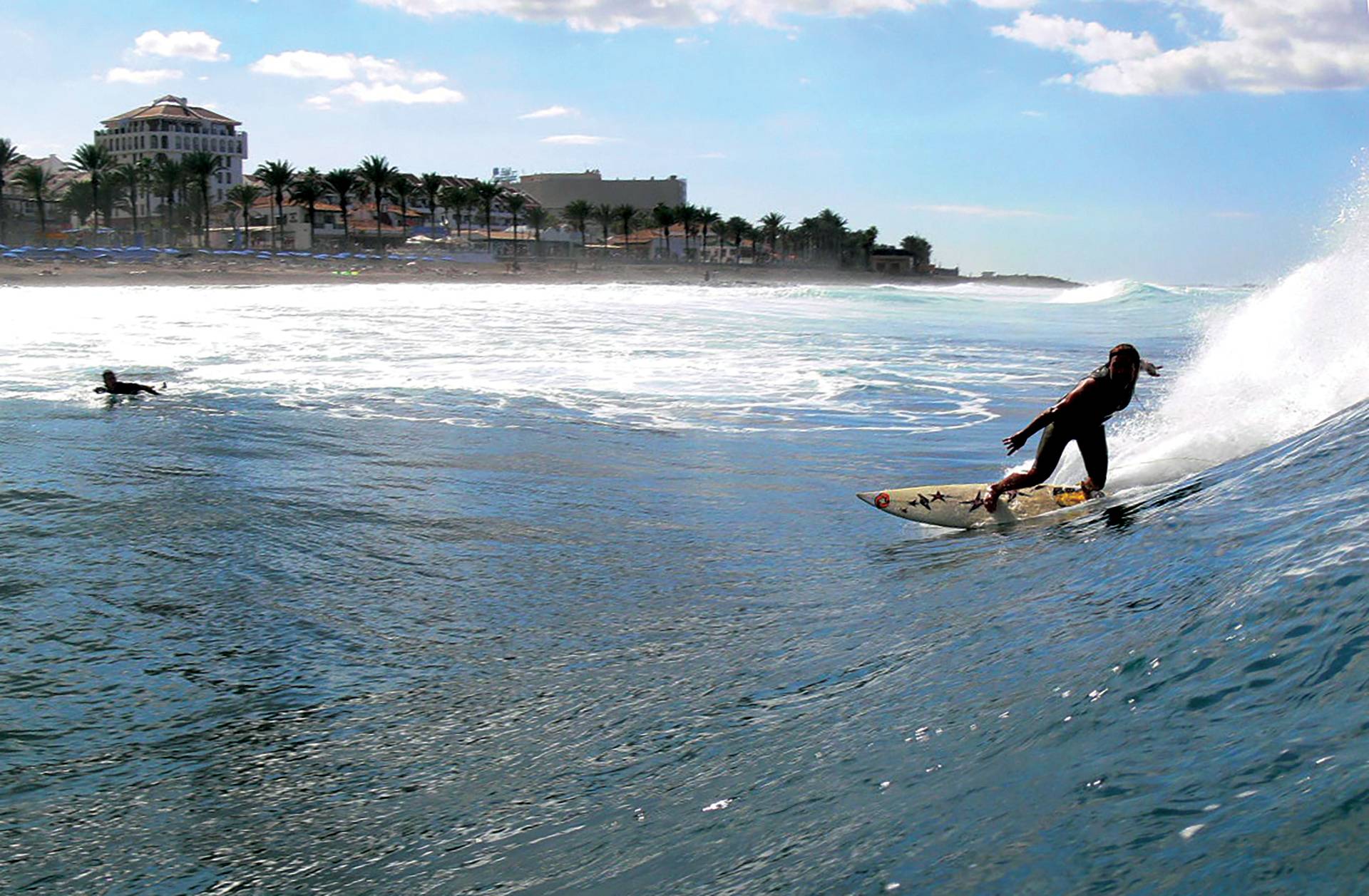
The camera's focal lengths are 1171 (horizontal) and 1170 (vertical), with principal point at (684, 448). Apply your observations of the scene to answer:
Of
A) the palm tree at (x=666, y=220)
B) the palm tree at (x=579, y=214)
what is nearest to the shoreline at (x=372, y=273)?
the palm tree at (x=666, y=220)

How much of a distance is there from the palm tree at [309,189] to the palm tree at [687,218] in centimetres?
4648

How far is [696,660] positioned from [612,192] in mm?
160434

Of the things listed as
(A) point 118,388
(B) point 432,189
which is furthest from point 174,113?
(A) point 118,388

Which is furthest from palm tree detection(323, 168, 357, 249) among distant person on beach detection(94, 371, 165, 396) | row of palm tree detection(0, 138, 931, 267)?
distant person on beach detection(94, 371, 165, 396)

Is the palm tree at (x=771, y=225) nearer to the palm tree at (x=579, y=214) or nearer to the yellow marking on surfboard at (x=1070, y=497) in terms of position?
the palm tree at (x=579, y=214)

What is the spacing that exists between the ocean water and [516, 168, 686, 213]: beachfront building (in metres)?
151

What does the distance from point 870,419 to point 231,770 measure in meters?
13.4

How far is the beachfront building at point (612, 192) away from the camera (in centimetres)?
16112

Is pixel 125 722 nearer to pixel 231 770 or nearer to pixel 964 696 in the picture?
pixel 231 770

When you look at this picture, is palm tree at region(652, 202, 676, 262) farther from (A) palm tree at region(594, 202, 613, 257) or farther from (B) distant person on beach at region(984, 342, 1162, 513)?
(B) distant person on beach at region(984, 342, 1162, 513)

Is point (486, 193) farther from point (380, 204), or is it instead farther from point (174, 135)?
point (174, 135)

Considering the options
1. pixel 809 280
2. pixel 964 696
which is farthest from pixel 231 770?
pixel 809 280

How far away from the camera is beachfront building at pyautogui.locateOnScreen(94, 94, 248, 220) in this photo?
15162 centimetres

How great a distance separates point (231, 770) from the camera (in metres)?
4.70
